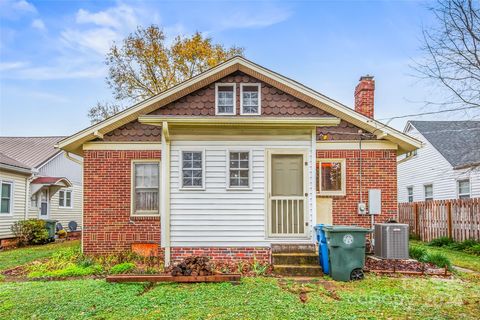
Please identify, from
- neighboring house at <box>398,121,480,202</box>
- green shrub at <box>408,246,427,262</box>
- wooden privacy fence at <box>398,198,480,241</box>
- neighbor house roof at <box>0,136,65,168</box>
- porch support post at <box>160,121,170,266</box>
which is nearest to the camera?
porch support post at <box>160,121,170,266</box>

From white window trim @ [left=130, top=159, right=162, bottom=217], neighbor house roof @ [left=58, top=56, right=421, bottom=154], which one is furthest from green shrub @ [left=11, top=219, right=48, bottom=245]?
white window trim @ [left=130, top=159, right=162, bottom=217]

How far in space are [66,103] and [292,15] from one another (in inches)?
469

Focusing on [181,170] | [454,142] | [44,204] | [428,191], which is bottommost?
[44,204]

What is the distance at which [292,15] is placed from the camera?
13.5m

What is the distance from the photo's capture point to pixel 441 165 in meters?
18.3

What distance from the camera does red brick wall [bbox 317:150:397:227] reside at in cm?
1049

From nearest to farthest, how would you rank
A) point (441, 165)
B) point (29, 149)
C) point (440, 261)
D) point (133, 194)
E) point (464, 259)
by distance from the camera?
A: point (440, 261)
point (133, 194)
point (464, 259)
point (441, 165)
point (29, 149)

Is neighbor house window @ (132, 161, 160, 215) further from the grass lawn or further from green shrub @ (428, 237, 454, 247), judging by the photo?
green shrub @ (428, 237, 454, 247)

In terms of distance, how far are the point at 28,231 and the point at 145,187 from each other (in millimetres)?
8191

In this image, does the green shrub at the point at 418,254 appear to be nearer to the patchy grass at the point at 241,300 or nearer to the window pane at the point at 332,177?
the patchy grass at the point at 241,300

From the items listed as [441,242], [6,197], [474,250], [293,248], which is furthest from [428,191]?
[6,197]

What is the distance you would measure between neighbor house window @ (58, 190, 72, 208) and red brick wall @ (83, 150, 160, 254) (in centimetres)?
1153

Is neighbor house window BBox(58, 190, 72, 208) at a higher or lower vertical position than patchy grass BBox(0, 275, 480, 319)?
higher

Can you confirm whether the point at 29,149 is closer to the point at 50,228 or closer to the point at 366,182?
the point at 50,228
